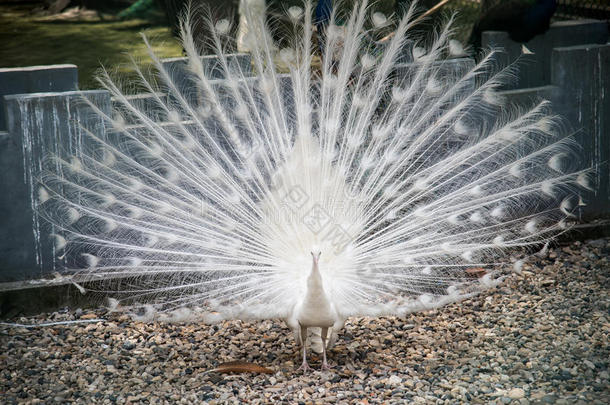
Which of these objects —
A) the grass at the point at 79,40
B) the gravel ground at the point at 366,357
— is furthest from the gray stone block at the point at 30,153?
the grass at the point at 79,40

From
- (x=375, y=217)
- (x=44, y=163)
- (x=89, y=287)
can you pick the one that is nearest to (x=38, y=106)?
(x=44, y=163)

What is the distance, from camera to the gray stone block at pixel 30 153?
4977 mm

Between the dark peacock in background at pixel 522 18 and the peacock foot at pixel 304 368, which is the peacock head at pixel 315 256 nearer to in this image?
the peacock foot at pixel 304 368

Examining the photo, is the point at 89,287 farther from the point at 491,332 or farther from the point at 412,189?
the point at 491,332

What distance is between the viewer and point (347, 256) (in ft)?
14.3

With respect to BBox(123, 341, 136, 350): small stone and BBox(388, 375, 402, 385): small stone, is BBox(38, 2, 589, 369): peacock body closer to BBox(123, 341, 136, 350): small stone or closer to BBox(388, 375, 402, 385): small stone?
BBox(123, 341, 136, 350): small stone

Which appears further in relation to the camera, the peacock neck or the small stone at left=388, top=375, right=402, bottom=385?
the small stone at left=388, top=375, right=402, bottom=385

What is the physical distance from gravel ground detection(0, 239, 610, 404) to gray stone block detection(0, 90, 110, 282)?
1.45 feet

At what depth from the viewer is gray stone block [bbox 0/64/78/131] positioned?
598 cm

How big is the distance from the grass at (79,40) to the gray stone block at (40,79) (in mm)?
4046

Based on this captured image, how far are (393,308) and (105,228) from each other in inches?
80.5

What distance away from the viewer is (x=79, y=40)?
1365cm

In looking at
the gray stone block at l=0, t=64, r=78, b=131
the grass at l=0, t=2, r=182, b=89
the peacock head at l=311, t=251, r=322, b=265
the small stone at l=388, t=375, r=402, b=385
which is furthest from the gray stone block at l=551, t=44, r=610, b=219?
the grass at l=0, t=2, r=182, b=89

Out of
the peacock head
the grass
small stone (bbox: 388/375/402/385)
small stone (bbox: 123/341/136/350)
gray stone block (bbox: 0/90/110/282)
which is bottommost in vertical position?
→ small stone (bbox: 388/375/402/385)
